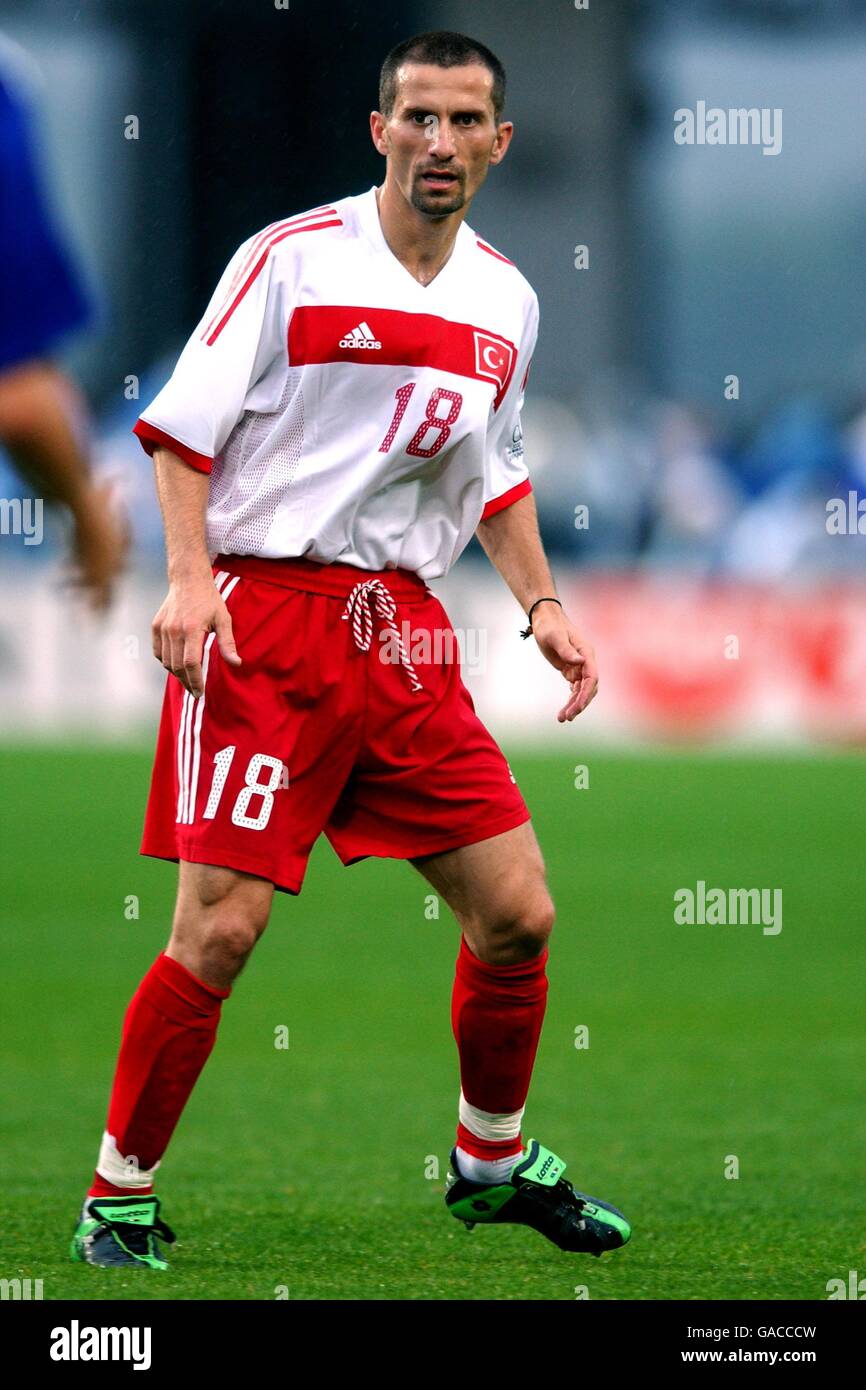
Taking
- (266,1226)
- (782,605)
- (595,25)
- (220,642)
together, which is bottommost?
(266,1226)

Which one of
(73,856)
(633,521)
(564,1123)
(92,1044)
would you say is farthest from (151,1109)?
(633,521)

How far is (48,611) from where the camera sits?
18.6 meters

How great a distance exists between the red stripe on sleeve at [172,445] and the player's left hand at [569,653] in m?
0.85

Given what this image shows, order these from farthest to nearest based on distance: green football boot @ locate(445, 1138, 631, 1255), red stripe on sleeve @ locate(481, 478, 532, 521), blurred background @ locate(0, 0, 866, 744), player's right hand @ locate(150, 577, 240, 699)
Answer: blurred background @ locate(0, 0, 866, 744) → red stripe on sleeve @ locate(481, 478, 532, 521) → green football boot @ locate(445, 1138, 631, 1255) → player's right hand @ locate(150, 577, 240, 699)

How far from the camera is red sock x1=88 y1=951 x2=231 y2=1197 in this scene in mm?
4766

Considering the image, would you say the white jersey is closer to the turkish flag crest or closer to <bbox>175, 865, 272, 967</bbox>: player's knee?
the turkish flag crest

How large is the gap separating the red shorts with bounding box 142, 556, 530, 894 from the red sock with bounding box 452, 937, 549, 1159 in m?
0.35

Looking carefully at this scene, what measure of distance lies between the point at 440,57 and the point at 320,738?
1.38 m

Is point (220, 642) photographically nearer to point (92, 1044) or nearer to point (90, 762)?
point (92, 1044)

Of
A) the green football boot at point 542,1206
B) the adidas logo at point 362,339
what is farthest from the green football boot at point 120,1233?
the adidas logo at point 362,339

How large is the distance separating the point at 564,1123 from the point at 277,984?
265cm

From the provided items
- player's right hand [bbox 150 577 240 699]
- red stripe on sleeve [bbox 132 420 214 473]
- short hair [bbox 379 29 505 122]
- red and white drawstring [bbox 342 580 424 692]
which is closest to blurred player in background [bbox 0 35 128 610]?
player's right hand [bbox 150 577 240 699]

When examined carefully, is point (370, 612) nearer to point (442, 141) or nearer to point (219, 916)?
point (219, 916)

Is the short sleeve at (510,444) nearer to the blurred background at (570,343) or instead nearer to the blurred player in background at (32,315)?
the blurred player in background at (32,315)
